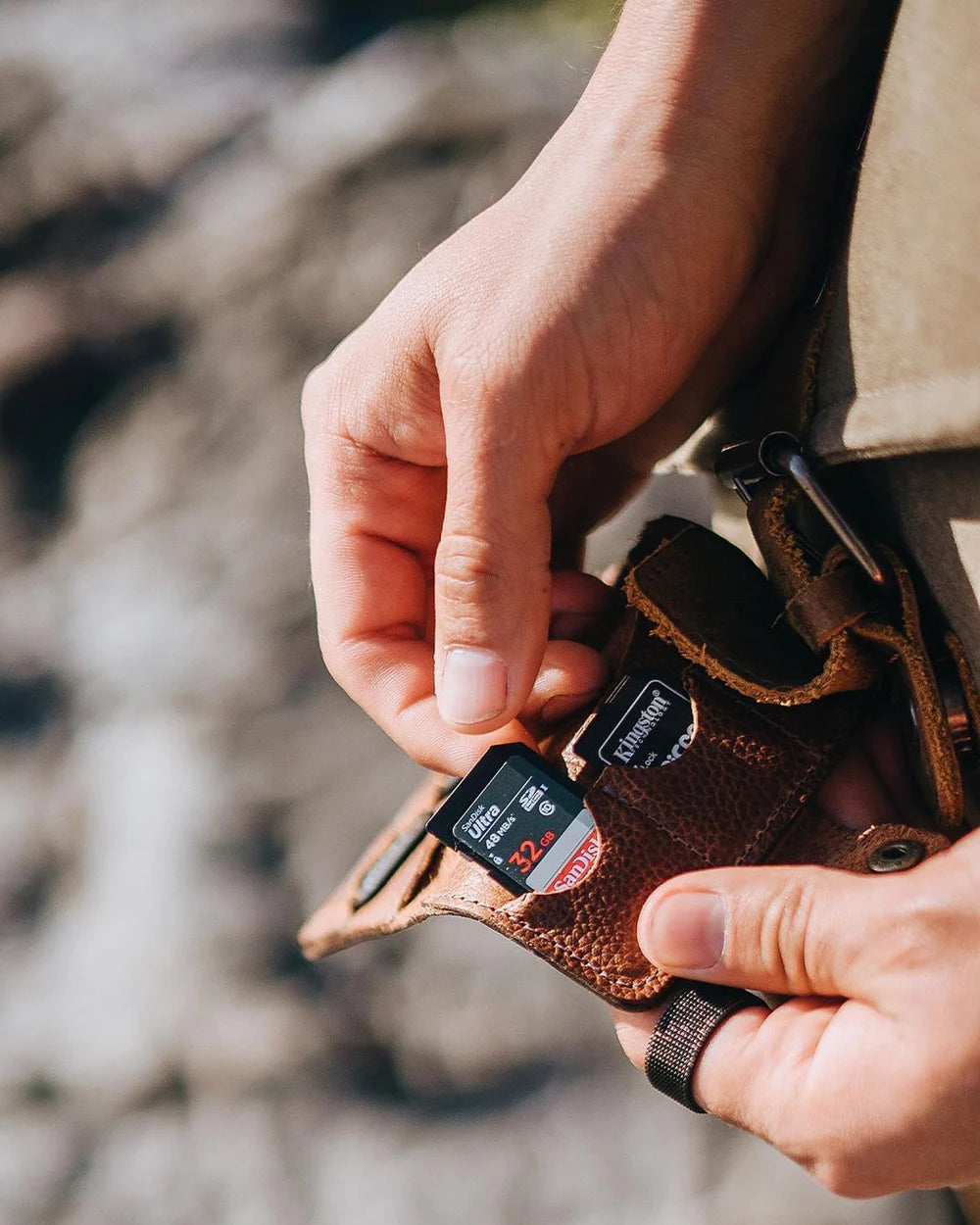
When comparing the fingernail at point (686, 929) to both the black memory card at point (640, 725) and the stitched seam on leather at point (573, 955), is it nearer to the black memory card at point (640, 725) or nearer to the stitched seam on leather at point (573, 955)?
the stitched seam on leather at point (573, 955)

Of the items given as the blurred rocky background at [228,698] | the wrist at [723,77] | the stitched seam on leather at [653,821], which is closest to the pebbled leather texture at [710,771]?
the stitched seam on leather at [653,821]

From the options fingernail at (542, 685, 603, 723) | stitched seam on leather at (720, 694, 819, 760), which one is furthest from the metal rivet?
fingernail at (542, 685, 603, 723)

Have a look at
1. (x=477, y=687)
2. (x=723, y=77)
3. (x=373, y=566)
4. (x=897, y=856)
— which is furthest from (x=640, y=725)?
(x=723, y=77)

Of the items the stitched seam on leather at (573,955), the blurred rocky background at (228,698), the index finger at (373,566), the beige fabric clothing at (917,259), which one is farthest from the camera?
the blurred rocky background at (228,698)

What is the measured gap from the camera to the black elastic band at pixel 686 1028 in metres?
1.14

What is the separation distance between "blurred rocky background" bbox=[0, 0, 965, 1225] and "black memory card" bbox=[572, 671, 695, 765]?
1.03 meters

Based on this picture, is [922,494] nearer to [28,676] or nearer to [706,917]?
[706,917]

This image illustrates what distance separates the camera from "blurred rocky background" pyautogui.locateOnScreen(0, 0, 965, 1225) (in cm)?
197

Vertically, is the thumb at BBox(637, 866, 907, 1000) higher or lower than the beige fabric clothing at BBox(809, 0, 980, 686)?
lower

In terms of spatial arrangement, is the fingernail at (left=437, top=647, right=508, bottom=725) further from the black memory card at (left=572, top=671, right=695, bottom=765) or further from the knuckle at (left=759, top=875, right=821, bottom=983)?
the knuckle at (left=759, top=875, right=821, bottom=983)

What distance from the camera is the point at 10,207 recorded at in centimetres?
299

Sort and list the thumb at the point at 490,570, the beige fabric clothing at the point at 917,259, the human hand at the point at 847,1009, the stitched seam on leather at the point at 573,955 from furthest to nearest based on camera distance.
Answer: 1. the thumb at the point at 490,570
2. the stitched seam on leather at the point at 573,955
3. the human hand at the point at 847,1009
4. the beige fabric clothing at the point at 917,259

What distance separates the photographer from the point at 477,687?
1248mm

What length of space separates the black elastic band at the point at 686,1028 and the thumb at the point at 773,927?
41 mm
